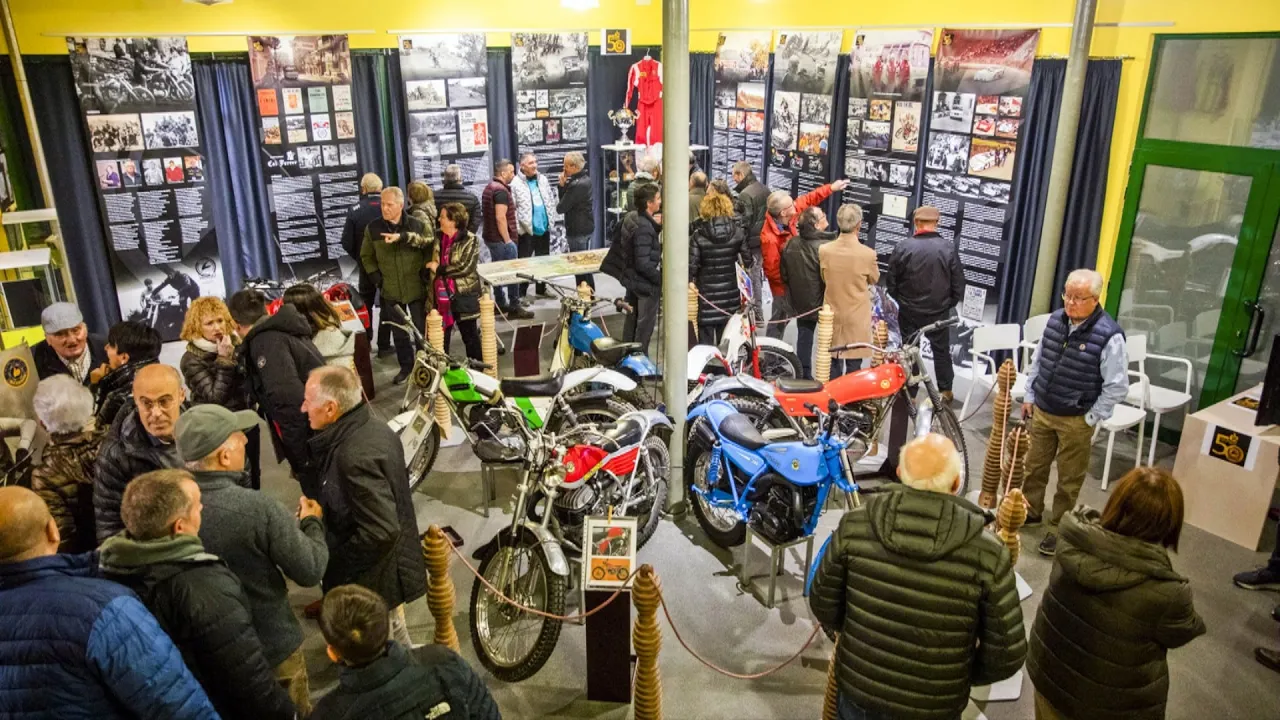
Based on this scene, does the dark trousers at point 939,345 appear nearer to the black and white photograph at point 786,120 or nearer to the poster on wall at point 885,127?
the poster on wall at point 885,127

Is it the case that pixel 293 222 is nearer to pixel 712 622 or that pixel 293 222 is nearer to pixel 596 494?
pixel 596 494

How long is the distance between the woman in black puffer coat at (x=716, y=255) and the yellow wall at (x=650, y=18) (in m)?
2.47

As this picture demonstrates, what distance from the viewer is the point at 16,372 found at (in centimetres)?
458

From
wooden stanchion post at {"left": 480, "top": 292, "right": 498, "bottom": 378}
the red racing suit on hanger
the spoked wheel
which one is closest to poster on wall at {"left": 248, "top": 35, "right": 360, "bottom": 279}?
wooden stanchion post at {"left": 480, "top": 292, "right": 498, "bottom": 378}

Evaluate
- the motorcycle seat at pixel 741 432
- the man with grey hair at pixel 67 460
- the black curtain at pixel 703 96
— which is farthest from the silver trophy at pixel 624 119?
the man with grey hair at pixel 67 460

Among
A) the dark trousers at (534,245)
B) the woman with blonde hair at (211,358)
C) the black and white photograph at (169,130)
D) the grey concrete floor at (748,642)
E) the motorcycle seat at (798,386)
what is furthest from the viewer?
the dark trousers at (534,245)

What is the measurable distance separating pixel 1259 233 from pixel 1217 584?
7.55 feet

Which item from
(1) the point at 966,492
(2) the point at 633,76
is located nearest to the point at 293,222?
(2) the point at 633,76

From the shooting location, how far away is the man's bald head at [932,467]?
2611mm

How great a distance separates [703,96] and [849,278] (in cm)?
476

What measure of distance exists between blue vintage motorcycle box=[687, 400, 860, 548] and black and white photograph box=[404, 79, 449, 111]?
5279 millimetres

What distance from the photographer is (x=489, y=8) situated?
937 centimetres

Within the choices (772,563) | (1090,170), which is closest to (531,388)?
(772,563)

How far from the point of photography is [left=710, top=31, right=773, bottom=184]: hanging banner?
9.18 m
